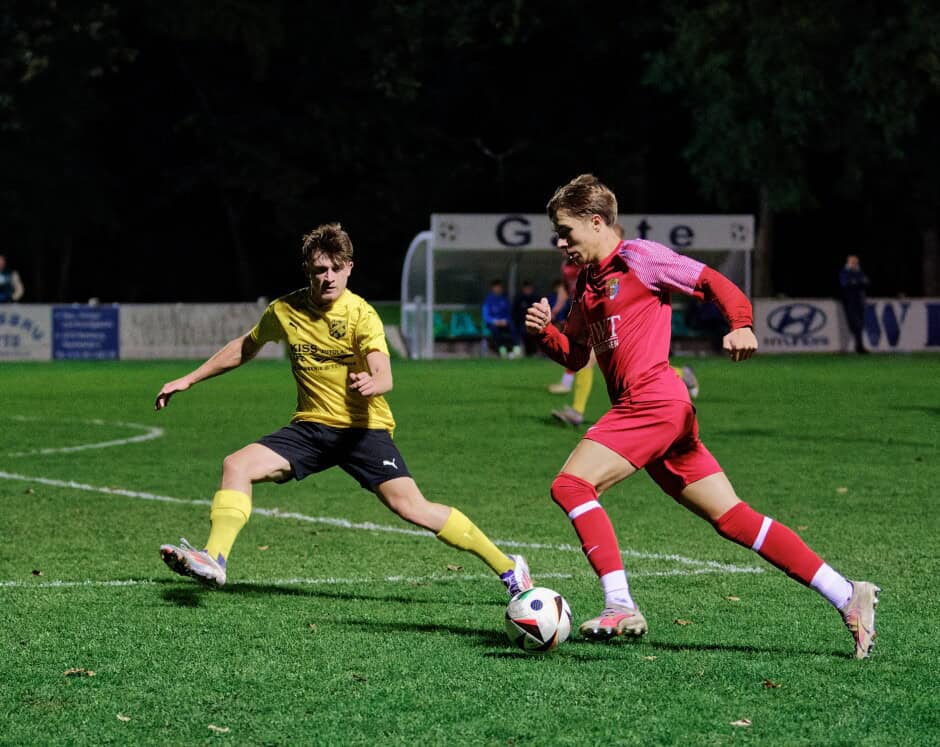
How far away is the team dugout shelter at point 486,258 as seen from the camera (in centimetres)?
3347

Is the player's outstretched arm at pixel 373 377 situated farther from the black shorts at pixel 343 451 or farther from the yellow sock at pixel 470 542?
the yellow sock at pixel 470 542

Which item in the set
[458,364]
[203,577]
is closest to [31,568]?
[203,577]

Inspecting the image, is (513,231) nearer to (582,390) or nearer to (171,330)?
(171,330)

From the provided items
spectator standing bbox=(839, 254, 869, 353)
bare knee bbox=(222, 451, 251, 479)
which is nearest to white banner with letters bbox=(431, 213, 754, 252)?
spectator standing bbox=(839, 254, 869, 353)

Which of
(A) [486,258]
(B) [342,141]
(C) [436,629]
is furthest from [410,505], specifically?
(B) [342,141]

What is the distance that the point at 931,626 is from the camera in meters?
6.58

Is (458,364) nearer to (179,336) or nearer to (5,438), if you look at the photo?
(179,336)

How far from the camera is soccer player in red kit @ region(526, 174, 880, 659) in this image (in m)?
5.92

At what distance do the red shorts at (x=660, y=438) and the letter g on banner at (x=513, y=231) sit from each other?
27468mm

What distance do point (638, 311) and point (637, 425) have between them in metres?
0.45

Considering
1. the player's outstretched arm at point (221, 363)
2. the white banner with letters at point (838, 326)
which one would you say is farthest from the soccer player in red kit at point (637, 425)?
the white banner with letters at point (838, 326)

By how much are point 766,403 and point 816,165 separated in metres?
26.6

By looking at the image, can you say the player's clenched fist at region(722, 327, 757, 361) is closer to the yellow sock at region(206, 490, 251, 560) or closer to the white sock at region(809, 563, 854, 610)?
the white sock at region(809, 563, 854, 610)

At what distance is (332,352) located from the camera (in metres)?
7.26
